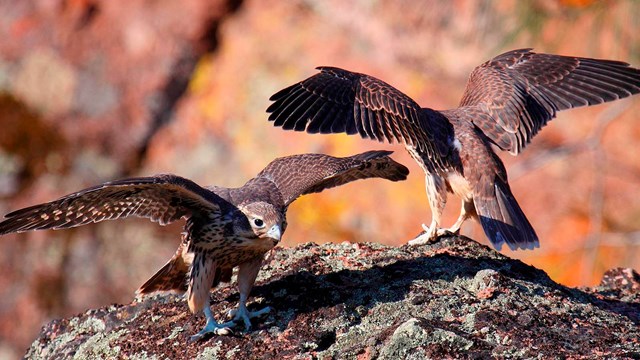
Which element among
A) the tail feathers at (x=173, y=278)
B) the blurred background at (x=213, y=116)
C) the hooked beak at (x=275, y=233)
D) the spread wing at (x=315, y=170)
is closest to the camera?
the hooked beak at (x=275, y=233)

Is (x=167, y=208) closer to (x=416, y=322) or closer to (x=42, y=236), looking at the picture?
(x=416, y=322)

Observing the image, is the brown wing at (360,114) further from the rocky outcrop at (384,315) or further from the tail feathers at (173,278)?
the tail feathers at (173,278)

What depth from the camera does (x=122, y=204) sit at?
15.5 feet

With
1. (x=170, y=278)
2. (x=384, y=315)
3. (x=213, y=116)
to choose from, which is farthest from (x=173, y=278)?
(x=213, y=116)

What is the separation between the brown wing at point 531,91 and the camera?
6000 mm

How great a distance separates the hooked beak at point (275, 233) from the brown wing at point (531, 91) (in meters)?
1.92

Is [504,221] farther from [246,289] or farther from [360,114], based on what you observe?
[246,289]

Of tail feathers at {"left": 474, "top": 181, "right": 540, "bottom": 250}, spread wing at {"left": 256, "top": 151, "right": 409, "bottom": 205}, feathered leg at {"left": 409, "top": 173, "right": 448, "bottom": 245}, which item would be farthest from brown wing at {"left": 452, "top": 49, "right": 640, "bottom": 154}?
spread wing at {"left": 256, "top": 151, "right": 409, "bottom": 205}

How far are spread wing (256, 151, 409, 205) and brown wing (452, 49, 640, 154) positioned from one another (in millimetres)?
872

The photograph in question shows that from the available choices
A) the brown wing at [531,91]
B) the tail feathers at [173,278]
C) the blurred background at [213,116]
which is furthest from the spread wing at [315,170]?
the blurred background at [213,116]

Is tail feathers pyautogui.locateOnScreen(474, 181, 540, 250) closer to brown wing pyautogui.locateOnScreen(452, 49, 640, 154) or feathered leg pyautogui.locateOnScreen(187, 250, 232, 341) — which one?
brown wing pyautogui.locateOnScreen(452, 49, 640, 154)

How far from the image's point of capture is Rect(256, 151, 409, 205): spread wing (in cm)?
502

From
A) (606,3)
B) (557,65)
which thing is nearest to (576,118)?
(606,3)

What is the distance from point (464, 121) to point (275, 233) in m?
1.94
